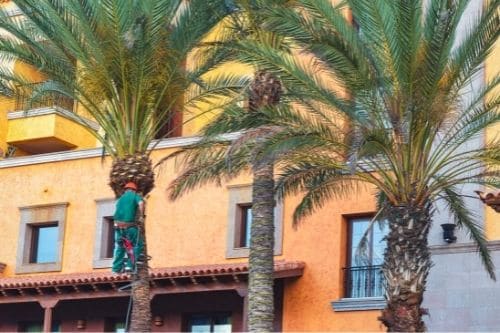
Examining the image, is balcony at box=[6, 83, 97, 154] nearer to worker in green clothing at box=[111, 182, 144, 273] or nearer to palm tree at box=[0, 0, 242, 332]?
palm tree at box=[0, 0, 242, 332]

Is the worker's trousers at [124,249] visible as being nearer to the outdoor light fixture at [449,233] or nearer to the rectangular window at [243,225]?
the outdoor light fixture at [449,233]

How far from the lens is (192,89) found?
26375 millimetres

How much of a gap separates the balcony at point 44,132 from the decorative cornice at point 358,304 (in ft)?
30.3

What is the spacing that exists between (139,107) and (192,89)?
2525 millimetres

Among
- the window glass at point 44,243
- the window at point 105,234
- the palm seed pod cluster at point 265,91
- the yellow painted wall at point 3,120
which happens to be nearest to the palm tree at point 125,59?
the palm seed pod cluster at point 265,91

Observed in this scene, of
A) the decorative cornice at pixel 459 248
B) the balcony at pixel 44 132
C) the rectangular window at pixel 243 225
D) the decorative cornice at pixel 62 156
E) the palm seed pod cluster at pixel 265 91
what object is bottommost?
the decorative cornice at pixel 459 248

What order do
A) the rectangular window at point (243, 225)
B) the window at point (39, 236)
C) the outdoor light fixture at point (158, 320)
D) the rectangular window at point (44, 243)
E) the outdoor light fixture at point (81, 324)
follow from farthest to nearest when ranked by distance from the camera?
1. the rectangular window at point (44, 243)
2. the window at point (39, 236)
3. the outdoor light fixture at point (81, 324)
4. the outdoor light fixture at point (158, 320)
5. the rectangular window at point (243, 225)

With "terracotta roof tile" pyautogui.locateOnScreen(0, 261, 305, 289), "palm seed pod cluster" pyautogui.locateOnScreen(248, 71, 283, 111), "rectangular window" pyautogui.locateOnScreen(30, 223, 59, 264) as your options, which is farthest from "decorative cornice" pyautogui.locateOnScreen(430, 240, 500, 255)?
"rectangular window" pyautogui.locateOnScreen(30, 223, 59, 264)

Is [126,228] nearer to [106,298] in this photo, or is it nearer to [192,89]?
[192,89]

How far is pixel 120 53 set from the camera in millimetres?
23562

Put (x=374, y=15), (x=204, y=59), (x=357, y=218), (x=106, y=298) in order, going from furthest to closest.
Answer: (x=106, y=298) < (x=357, y=218) < (x=204, y=59) < (x=374, y=15)

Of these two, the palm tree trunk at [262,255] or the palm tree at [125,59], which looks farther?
the palm tree at [125,59]

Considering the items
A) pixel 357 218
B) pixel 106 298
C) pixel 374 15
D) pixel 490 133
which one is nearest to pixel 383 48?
pixel 374 15

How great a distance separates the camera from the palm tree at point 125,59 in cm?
2358
